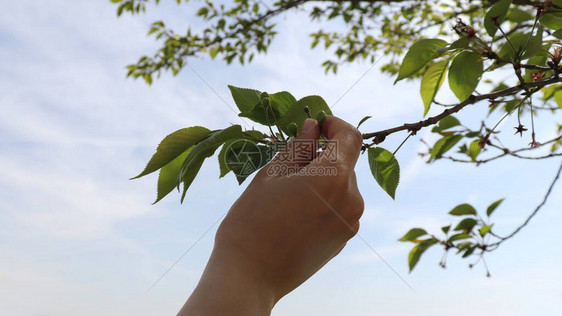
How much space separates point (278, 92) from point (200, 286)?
478mm

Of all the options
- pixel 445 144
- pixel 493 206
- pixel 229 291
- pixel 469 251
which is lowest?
pixel 469 251

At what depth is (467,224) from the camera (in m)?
2.07

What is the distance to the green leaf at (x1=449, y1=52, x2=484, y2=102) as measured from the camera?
1131 mm

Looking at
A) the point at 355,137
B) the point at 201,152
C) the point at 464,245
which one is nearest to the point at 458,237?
the point at 464,245

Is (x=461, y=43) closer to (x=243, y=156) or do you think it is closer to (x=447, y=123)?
(x=243, y=156)

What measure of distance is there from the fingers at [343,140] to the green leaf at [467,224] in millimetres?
1335

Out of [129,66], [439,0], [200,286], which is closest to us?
[200,286]

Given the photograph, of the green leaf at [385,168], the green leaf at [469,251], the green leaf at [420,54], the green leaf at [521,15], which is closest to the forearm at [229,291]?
the green leaf at [385,168]

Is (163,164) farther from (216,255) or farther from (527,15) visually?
(527,15)

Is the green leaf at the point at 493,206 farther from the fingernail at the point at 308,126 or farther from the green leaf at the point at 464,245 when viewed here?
the fingernail at the point at 308,126

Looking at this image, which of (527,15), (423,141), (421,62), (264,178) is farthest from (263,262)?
(423,141)

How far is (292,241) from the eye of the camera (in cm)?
89

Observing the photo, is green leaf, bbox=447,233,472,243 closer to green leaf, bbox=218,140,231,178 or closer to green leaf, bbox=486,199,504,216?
green leaf, bbox=486,199,504,216

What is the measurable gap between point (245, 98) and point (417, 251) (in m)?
1.38
